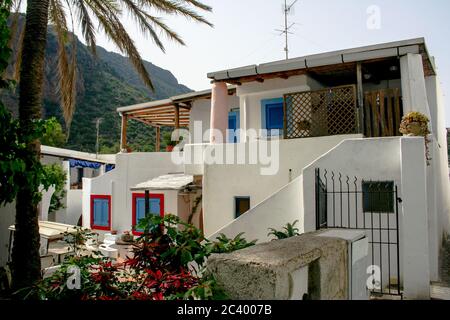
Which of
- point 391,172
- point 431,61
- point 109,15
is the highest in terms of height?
point 109,15

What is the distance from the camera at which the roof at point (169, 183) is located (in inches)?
506

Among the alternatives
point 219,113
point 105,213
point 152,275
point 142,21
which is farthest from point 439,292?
point 105,213

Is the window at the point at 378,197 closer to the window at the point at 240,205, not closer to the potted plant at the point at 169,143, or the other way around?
the window at the point at 240,205

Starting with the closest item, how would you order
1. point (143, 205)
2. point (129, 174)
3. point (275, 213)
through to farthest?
1. point (275, 213)
2. point (143, 205)
3. point (129, 174)

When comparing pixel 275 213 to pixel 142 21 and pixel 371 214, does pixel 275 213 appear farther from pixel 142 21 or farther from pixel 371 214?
pixel 142 21

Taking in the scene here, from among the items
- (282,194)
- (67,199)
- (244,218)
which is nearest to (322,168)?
(282,194)

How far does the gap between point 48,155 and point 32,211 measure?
1882 cm

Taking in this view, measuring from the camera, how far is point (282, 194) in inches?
347

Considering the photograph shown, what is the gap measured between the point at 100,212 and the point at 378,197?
1396cm

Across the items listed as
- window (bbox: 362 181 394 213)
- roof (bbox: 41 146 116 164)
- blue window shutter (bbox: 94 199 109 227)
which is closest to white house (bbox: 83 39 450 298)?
window (bbox: 362 181 394 213)

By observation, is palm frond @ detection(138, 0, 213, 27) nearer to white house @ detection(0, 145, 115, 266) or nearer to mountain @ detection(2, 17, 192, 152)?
white house @ detection(0, 145, 115, 266)

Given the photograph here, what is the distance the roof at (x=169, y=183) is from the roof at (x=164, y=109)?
10.2 ft

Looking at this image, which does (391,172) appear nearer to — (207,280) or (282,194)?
(282,194)

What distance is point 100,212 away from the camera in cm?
1750
